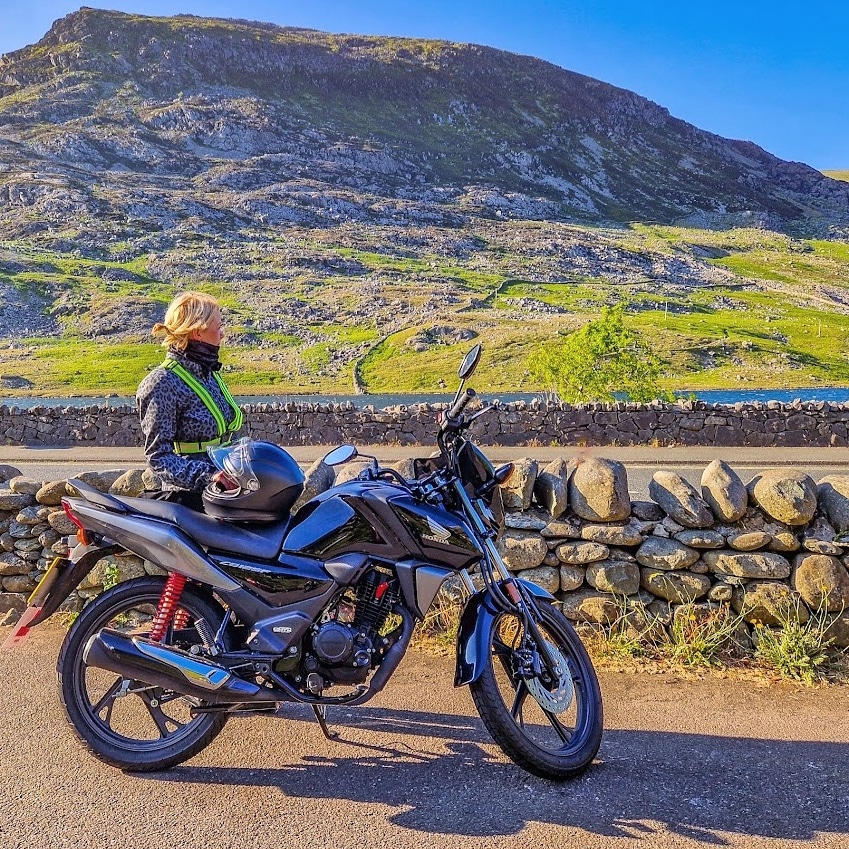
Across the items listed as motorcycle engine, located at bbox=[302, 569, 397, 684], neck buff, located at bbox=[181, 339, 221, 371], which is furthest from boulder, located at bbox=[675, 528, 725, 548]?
neck buff, located at bbox=[181, 339, 221, 371]

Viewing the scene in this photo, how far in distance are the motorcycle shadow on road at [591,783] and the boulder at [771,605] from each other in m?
1.11

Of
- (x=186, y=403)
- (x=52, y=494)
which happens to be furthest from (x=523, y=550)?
(x=52, y=494)

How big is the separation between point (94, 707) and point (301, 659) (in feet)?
3.56

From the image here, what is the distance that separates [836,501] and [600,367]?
2362cm

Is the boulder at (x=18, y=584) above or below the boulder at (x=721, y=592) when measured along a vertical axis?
below

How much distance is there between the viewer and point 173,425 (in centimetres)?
389

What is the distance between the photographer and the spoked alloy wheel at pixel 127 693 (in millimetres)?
3578

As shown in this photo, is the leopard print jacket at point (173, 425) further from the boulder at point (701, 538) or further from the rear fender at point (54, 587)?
the boulder at point (701, 538)

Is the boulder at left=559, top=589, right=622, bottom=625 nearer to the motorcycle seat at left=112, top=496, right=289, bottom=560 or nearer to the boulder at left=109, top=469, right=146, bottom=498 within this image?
the motorcycle seat at left=112, top=496, right=289, bottom=560

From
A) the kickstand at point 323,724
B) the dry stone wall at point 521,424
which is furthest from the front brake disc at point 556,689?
the dry stone wall at point 521,424

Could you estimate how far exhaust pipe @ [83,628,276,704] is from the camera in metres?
3.50

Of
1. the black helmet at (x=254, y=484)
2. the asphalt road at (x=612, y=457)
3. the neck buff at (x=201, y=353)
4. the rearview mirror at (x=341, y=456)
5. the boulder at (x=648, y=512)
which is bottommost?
the asphalt road at (x=612, y=457)

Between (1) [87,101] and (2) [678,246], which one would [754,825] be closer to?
(2) [678,246]

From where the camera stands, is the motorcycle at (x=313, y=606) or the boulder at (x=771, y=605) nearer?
the motorcycle at (x=313, y=606)
